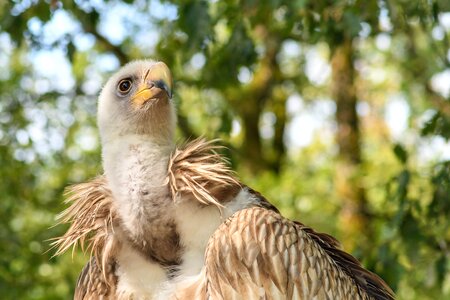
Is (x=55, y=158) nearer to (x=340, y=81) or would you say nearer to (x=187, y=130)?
(x=187, y=130)

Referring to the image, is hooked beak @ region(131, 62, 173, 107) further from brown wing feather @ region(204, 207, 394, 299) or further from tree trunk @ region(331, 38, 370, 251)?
tree trunk @ region(331, 38, 370, 251)

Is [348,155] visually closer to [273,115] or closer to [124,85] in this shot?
[273,115]

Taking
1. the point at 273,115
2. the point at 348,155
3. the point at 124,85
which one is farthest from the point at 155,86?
the point at 273,115

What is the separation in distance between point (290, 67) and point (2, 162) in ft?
28.8

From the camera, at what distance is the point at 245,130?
16250 mm

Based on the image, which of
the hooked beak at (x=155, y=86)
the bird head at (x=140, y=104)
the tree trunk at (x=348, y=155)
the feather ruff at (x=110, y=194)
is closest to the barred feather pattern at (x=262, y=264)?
the feather ruff at (x=110, y=194)

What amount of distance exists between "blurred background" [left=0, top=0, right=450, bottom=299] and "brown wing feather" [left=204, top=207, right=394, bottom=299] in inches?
52.4

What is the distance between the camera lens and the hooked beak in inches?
204

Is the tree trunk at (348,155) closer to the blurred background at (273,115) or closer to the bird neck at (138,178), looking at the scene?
the blurred background at (273,115)

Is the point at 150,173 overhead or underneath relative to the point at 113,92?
underneath

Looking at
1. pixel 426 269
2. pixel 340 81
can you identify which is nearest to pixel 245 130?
pixel 340 81

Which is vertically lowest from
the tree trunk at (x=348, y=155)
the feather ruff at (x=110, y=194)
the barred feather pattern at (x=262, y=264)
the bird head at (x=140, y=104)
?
the tree trunk at (x=348, y=155)

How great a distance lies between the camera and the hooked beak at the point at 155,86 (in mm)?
5184

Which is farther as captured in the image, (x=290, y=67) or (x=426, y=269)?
(x=290, y=67)
